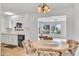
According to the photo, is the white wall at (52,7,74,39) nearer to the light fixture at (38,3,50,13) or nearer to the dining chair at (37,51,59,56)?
the light fixture at (38,3,50,13)

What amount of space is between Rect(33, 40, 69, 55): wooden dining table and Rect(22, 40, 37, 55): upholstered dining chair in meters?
0.04

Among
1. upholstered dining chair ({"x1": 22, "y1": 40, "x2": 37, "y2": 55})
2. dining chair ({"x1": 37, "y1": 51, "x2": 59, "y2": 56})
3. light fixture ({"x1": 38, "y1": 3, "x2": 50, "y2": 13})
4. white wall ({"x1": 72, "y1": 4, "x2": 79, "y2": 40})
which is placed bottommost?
dining chair ({"x1": 37, "y1": 51, "x2": 59, "y2": 56})

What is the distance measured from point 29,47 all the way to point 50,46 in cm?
26

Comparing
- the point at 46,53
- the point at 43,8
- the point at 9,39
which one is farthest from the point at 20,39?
the point at 43,8

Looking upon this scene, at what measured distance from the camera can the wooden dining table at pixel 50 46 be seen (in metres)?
1.31

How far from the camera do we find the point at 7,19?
131cm

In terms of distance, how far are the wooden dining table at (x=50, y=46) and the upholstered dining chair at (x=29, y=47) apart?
0.14 ft

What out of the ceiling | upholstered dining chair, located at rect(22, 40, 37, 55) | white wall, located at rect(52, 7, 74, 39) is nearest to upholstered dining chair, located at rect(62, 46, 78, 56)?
white wall, located at rect(52, 7, 74, 39)

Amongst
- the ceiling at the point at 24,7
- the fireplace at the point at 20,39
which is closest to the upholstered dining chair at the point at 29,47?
the fireplace at the point at 20,39

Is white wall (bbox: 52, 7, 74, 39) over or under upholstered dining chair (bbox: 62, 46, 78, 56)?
over

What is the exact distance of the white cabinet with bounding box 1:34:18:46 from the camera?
4.29 ft

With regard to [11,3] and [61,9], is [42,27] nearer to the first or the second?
[61,9]

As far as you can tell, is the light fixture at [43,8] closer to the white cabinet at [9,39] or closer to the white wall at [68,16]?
the white wall at [68,16]

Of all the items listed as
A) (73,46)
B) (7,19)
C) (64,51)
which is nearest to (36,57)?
(64,51)
